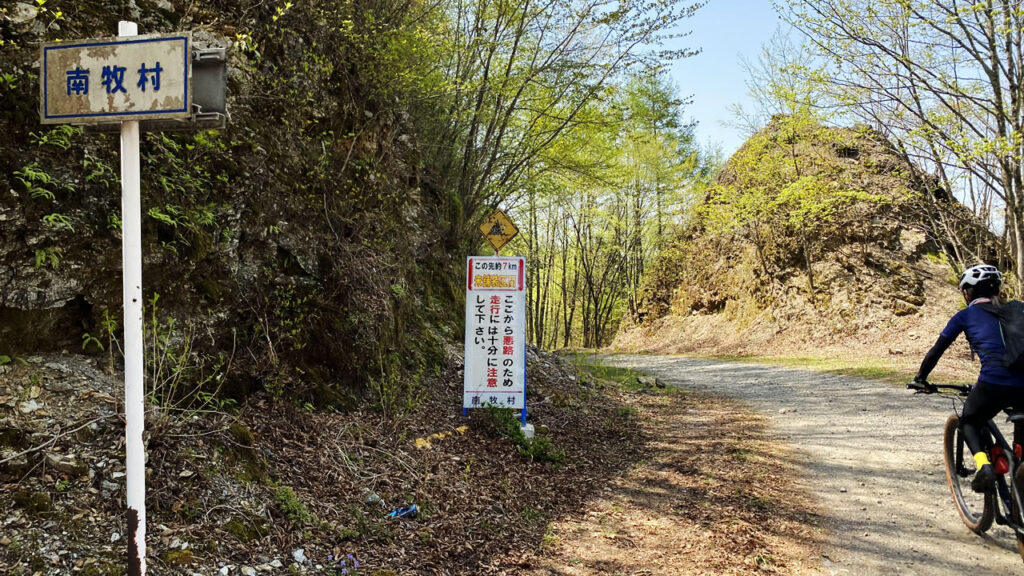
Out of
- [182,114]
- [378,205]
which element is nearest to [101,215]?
[182,114]

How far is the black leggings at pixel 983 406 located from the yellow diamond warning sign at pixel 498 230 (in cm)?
487

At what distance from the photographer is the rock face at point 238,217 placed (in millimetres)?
3824

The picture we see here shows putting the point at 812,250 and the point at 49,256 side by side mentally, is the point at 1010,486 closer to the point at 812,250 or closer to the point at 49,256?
the point at 49,256

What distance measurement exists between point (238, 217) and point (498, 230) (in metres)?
3.31

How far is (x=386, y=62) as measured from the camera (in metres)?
7.21

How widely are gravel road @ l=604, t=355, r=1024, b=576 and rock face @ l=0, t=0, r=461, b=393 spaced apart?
14.5ft

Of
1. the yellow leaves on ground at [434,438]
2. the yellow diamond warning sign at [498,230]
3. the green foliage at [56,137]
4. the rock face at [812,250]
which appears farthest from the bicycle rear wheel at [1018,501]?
the rock face at [812,250]

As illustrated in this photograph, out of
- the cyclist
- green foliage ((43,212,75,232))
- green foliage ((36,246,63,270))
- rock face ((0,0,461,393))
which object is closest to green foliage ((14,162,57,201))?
rock face ((0,0,461,393))

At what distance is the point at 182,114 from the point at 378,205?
4538mm

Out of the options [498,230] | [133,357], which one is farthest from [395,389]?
[133,357]

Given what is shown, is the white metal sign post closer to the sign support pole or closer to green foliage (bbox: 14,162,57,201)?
the sign support pole

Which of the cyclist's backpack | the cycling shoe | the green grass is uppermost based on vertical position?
the cyclist's backpack

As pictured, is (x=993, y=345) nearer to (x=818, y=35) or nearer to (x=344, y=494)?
(x=344, y=494)

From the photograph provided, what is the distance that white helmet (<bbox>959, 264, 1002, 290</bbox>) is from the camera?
13.8 ft
